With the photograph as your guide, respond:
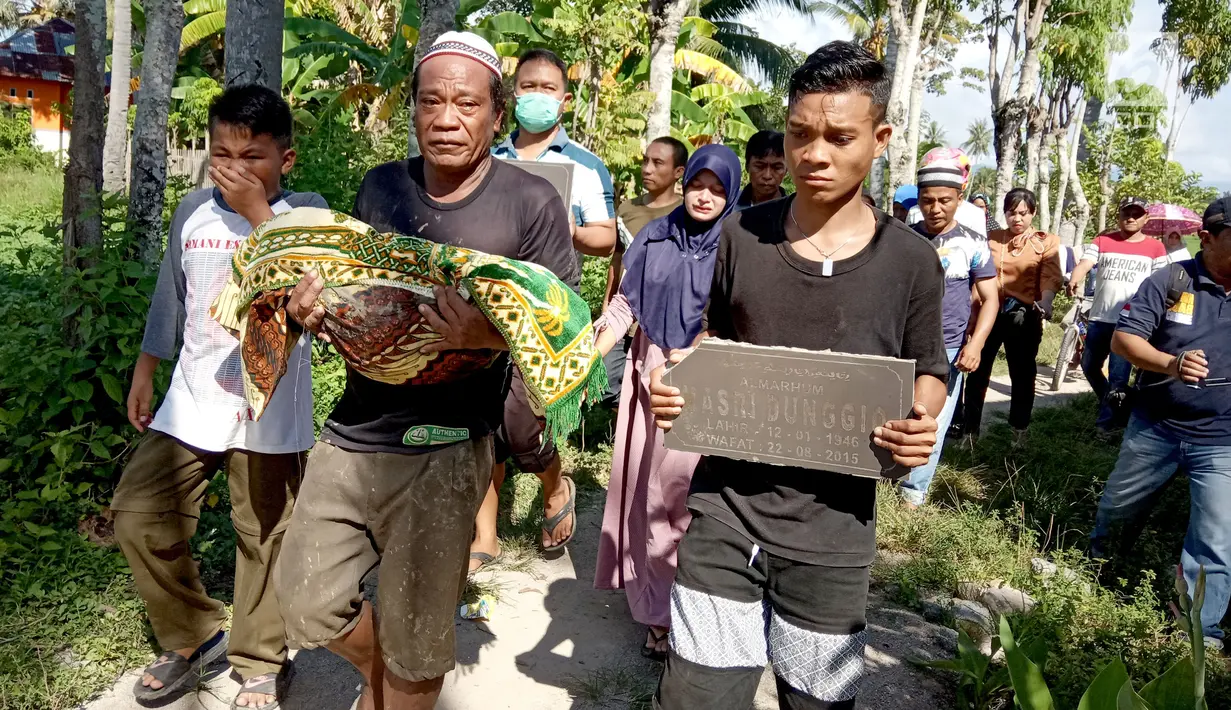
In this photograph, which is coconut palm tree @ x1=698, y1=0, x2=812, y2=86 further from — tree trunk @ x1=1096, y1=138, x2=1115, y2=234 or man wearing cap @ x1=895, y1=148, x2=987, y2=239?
man wearing cap @ x1=895, y1=148, x2=987, y2=239

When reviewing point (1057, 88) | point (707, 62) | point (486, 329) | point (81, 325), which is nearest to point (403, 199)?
point (486, 329)

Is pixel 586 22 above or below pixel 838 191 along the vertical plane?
above

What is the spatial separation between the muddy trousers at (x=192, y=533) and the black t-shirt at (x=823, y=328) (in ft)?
5.73

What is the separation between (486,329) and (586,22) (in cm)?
913

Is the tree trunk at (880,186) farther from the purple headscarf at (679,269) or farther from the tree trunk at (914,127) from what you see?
the purple headscarf at (679,269)

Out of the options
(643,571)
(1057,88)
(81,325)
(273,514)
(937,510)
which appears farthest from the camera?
(1057,88)

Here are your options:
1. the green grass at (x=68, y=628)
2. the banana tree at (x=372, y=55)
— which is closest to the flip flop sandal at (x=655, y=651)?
the green grass at (x=68, y=628)

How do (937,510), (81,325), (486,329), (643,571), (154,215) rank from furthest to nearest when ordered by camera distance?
1. (937,510)
2. (154,215)
3. (81,325)
4. (643,571)
5. (486,329)

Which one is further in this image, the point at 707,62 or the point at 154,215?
the point at 707,62

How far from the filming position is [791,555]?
2.25 metres

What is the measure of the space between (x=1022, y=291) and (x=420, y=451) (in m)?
6.11

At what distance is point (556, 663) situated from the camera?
3.69 meters

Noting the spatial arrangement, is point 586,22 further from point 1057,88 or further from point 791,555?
point 1057,88

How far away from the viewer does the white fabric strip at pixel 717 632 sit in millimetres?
2320
